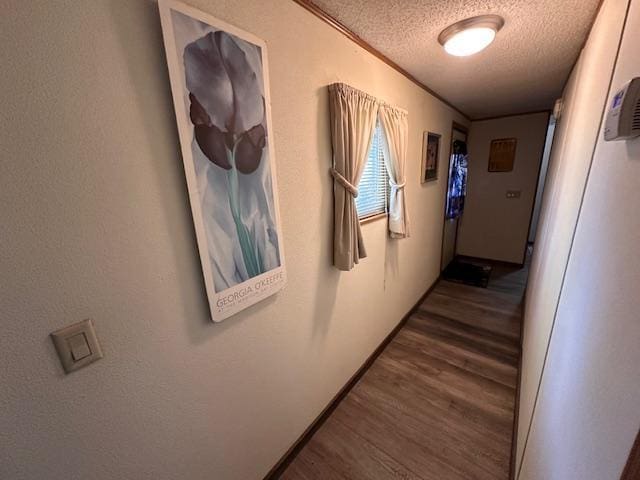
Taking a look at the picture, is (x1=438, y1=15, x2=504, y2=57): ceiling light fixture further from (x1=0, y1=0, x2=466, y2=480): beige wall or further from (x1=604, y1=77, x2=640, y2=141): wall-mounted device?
(x1=604, y1=77, x2=640, y2=141): wall-mounted device

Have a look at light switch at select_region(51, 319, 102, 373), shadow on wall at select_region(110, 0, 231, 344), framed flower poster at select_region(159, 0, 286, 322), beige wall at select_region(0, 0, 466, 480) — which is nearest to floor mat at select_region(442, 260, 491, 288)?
beige wall at select_region(0, 0, 466, 480)

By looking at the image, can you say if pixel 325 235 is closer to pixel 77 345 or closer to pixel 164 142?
pixel 164 142

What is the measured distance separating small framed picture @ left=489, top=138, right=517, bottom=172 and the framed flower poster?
13.3 ft

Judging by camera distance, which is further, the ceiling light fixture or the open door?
the open door

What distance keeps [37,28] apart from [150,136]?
0.26 meters

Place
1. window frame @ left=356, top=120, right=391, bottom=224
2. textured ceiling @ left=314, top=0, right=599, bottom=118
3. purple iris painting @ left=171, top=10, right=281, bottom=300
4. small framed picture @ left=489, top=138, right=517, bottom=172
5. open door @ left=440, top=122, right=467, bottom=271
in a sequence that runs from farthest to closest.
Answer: small framed picture @ left=489, top=138, right=517, bottom=172 < open door @ left=440, top=122, right=467, bottom=271 < window frame @ left=356, top=120, right=391, bottom=224 < textured ceiling @ left=314, top=0, right=599, bottom=118 < purple iris painting @ left=171, top=10, right=281, bottom=300

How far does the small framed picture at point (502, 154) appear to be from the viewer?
3.62 m

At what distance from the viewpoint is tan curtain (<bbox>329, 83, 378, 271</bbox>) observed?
1272mm

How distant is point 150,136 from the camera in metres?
0.70

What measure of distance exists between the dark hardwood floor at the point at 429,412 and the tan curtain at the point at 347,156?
3.45 feet

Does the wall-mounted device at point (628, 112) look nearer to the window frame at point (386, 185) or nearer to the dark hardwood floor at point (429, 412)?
the window frame at point (386, 185)

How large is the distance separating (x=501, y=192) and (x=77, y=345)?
15.7 feet

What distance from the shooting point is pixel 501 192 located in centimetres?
383

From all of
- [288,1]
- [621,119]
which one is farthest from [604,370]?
[288,1]
